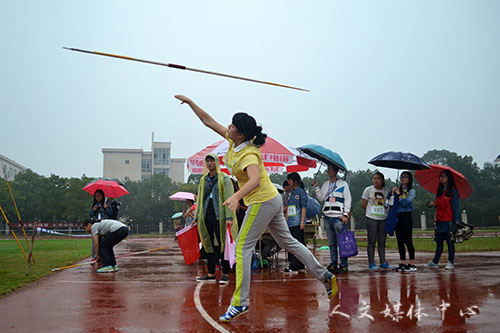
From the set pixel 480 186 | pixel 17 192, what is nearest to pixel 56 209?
pixel 17 192

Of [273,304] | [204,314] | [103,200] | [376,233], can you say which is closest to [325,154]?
[376,233]

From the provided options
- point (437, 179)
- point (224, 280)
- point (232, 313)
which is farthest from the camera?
point (437, 179)

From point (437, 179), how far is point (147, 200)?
6497 cm

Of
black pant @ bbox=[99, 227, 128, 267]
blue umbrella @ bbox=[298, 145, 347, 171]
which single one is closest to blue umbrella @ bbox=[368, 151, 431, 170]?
blue umbrella @ bbox=[298, 145, 347, 171]

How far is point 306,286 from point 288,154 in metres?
3.94

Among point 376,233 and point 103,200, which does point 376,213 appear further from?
point 103,200

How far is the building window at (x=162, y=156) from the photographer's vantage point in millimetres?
122062

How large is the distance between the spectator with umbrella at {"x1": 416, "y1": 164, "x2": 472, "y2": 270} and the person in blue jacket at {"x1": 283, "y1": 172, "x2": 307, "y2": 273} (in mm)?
2760

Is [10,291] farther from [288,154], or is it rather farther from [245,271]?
[288,154]

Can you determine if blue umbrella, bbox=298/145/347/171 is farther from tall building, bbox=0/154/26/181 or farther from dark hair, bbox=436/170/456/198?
tall building, bbox=0/154/26/181

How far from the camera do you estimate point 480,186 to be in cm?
6206

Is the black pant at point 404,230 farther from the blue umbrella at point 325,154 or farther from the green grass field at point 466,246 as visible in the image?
the green grass field at point 466,246

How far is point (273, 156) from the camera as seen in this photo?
10562 mm

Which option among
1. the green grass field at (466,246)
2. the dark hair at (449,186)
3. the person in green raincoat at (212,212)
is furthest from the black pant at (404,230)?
the green grass field at (466,246)
